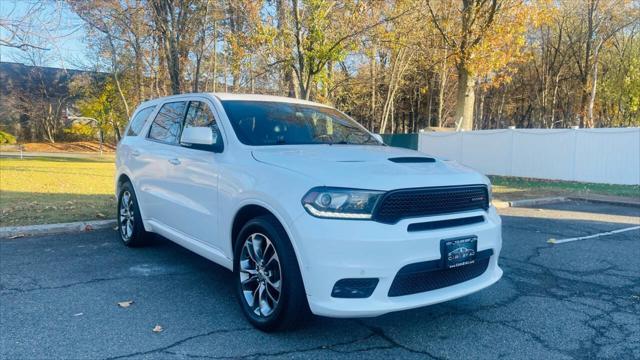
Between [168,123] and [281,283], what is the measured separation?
290 cm

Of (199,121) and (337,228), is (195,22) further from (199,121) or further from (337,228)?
(337,228)

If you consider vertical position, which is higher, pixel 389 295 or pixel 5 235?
pixel 389 295

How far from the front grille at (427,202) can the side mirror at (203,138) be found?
169 cm

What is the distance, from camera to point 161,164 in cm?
505

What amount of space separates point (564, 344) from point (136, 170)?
15.8 feet

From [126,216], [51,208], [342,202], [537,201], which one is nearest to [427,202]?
[342,202]

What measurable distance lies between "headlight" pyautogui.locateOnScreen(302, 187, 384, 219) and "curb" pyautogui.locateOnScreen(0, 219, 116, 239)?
17.0 ft

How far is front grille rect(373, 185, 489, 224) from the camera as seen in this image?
3.10 metres

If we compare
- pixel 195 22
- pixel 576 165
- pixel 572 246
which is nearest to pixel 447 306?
pixel 572 246

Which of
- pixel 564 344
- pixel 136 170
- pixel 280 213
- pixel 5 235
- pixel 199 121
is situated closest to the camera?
pixel 280 213

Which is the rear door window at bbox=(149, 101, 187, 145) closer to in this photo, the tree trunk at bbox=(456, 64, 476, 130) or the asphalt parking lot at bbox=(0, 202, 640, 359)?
the asphalt parking lot at bbox=(0, 202, 640, 359)

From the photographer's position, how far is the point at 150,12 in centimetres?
1716

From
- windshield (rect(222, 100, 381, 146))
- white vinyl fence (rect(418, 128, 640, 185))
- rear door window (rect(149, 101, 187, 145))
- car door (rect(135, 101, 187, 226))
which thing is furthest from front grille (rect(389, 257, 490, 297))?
white vinyl fence (rect(418, 128, 640, 185))

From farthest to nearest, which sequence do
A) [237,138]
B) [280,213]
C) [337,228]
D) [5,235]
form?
1. [5,235]
2. [237,138]
3. [280,213]
4. [337,228]
